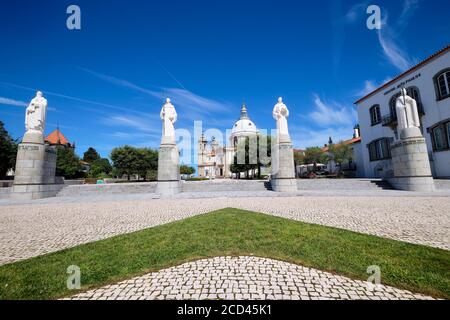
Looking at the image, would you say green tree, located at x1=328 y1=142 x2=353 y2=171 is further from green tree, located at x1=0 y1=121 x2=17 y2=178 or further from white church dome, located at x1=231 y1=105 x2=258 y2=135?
green tree, located at x1=0 y1=121 x2=17 y2=178

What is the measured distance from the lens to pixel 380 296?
2.53 metres

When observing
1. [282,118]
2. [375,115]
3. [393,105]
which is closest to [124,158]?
[282,118]

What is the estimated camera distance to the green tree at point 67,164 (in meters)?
36.0

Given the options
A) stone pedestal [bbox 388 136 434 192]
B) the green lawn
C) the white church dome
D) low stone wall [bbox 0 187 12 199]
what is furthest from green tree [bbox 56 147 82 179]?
the white church dome

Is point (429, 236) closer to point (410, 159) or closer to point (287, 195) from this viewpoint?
point (287, 195)

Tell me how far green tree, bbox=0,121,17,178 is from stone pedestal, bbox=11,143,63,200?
18.2 metres

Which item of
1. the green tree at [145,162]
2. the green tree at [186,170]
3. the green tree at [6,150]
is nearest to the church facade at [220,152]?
the green tree at [186,170]

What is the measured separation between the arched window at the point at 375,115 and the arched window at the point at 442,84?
23.5 ft

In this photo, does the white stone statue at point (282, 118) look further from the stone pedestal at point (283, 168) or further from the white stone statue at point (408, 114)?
the white stone statue at point (408, 114)

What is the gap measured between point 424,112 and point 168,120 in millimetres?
27230

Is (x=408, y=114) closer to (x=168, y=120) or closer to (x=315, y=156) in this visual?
(x=168, y=120)

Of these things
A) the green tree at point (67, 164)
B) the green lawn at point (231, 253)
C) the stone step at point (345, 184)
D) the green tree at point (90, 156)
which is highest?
the green tree at point (90, 156)

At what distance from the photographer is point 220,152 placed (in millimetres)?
81312

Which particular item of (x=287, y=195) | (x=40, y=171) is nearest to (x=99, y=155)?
(x=40, y=171)
